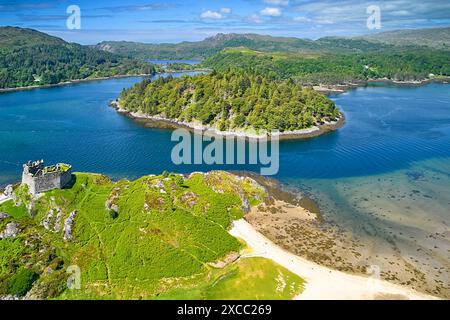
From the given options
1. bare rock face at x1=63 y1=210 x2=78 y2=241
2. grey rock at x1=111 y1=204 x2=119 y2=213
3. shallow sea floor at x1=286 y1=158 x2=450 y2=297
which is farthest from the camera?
grey rock at x1=111 y1=204 x2=119 y2=213

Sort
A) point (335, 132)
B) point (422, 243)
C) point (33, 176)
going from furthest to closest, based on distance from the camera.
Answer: point (335, 132) < point (422, 243) < point (33, 176)

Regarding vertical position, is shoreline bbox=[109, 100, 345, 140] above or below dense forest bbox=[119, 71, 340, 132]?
below

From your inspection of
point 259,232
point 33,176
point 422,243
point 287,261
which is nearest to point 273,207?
point 259,232

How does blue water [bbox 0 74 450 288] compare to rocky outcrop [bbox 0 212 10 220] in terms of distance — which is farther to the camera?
blue water [bbox 0 74 450 288]

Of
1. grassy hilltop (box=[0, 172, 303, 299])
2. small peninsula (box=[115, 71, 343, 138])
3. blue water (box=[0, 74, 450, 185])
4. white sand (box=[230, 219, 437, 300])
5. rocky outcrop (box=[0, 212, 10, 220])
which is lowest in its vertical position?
white sand (box=[230, 219, 437, 300])

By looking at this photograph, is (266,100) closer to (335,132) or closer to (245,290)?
(335,132)

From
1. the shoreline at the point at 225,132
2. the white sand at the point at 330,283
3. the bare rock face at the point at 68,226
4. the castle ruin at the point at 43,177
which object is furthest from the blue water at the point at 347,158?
the bare rock face at the point at 68,226

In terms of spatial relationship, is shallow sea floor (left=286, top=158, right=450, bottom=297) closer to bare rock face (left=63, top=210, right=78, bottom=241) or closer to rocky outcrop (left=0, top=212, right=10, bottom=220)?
bare rock face (left=63, top=210, right=78, bottom=241)

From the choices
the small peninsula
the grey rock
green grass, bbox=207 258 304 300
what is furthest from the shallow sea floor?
the small peninsula
